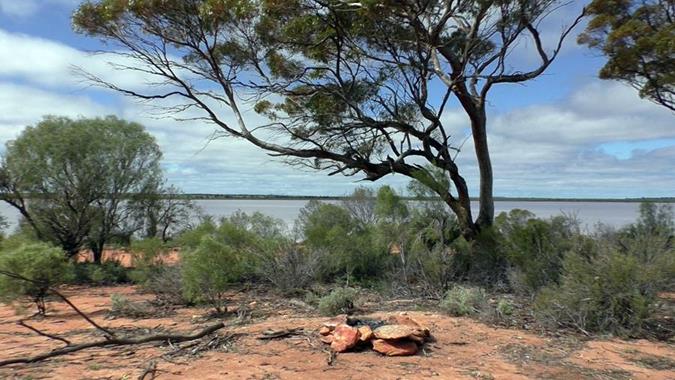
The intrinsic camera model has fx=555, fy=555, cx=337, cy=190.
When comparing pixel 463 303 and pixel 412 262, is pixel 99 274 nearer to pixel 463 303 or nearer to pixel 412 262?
pixel 412 262

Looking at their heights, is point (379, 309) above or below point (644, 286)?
below

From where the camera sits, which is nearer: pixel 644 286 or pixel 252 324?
pixel 644 286

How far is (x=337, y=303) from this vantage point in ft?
31.9

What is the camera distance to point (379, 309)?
1033 cm

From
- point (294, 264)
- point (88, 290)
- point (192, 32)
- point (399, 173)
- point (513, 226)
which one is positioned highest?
point (192, 32)

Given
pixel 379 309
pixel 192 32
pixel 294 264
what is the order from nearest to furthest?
pixel 379 309
pixel 294 264
pixel 192 32

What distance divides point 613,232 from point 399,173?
540 cm

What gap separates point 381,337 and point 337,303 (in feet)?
8.04

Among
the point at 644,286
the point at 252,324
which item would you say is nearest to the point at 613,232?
the point at 644,286

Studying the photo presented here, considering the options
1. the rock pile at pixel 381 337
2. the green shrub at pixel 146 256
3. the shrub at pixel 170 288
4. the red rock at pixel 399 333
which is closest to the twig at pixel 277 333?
the rock pile at pixel 381 337

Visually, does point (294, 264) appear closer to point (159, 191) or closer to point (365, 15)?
point (365, 15)

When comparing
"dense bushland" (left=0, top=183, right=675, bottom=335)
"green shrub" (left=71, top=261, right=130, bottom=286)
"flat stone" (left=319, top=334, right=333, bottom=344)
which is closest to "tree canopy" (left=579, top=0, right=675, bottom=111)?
"dense bushland" (left=0, top=183, right=675, bottom=335)

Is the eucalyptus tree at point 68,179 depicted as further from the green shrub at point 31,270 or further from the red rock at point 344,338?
the red rock at point 344,338

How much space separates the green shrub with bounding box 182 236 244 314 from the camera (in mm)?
10289
